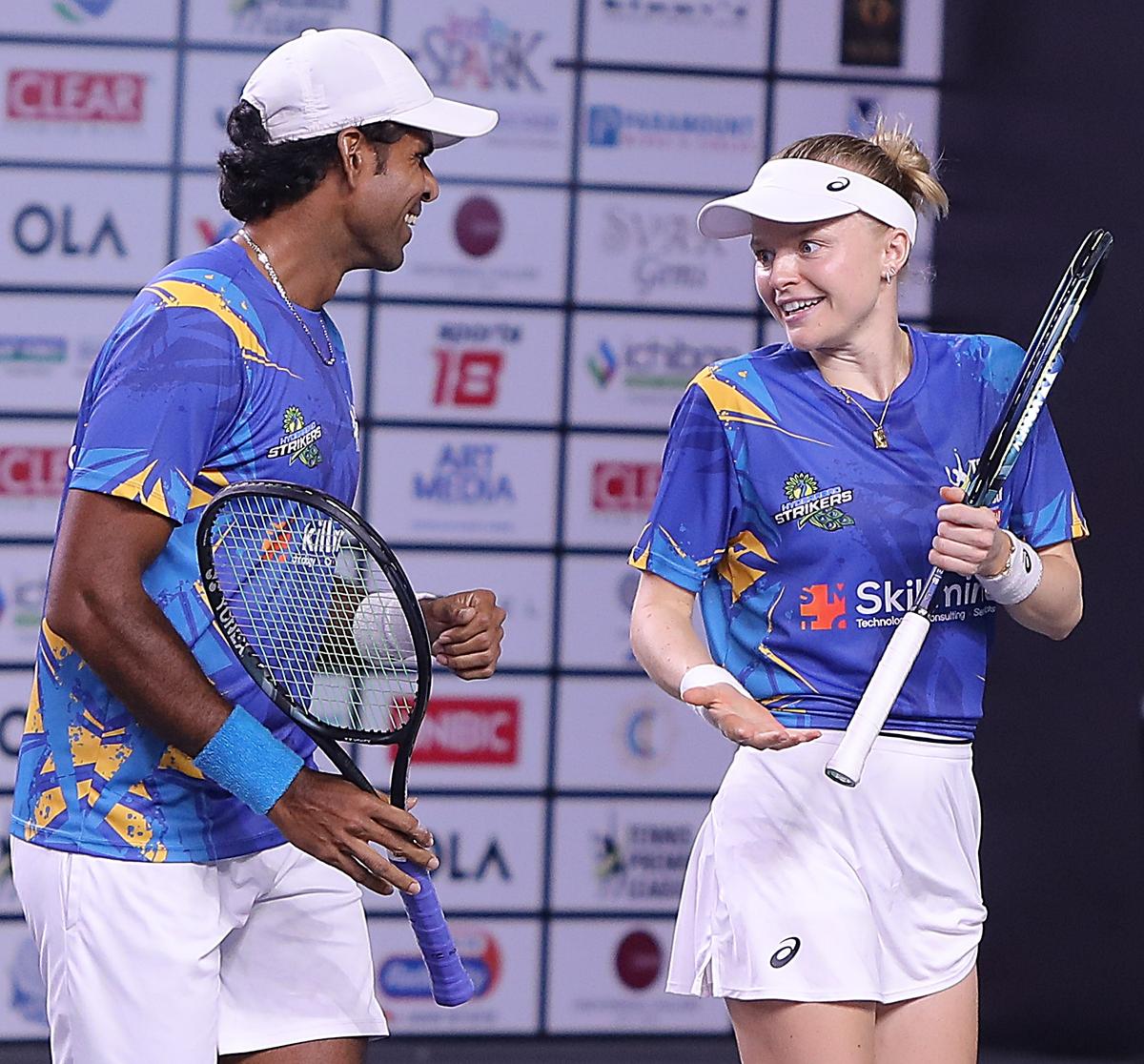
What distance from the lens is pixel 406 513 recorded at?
4.41 metres

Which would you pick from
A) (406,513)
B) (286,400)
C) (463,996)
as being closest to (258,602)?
(286,400)

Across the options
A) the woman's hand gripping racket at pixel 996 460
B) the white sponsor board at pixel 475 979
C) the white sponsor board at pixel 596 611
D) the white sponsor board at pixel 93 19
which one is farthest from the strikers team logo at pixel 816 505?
the white sponsor board at pixel 93 19

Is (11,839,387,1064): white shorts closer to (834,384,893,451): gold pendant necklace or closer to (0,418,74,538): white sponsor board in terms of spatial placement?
(834,384,893,451): gold pendant necklace

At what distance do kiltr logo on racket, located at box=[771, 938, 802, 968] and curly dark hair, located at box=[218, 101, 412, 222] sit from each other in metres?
0.98

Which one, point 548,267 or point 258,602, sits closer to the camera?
point 258,602

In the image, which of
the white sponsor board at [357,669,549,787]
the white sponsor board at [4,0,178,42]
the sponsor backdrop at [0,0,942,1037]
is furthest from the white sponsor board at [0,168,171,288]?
the white sponsor board at [357,669,549,787]

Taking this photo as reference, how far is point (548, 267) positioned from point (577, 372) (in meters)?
0.28

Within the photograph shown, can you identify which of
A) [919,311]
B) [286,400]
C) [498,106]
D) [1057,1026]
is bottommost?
[1057,1026]

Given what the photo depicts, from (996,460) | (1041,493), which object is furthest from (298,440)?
(1041,493)

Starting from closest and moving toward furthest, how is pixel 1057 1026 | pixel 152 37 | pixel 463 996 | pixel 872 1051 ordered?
pixel 463 996, pixel 872 1051, pixel 1057 1026, pixel 152 37

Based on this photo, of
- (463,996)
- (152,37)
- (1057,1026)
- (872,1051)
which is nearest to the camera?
(463,996)

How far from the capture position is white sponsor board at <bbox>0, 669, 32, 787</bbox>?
4223mm

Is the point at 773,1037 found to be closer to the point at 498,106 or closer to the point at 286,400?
the point at 286,400

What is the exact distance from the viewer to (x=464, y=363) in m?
4.41
